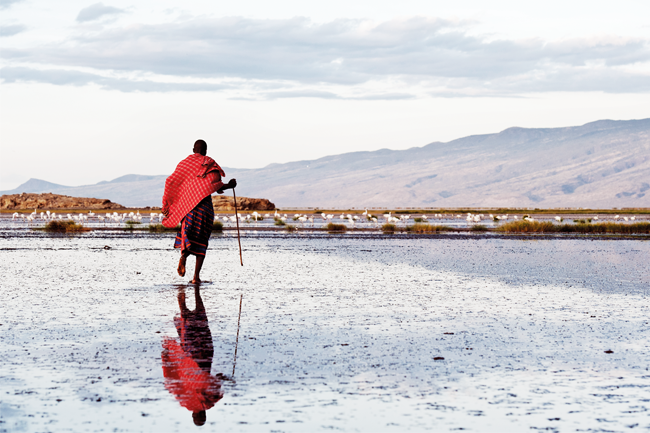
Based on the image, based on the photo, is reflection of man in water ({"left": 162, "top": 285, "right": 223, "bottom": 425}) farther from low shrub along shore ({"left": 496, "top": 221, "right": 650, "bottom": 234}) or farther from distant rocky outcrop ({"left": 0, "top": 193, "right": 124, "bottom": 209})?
distant rocky outcrop ({"left": 0, "top": 193, "right": 124, "bottom": 209})

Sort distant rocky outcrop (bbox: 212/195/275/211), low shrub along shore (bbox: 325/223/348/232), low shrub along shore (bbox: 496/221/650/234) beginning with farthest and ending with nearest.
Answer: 1. distant rocky outcrop (bbox: 212/195/275/211)
2. low shrub along shore (bbox: 325/223/348/232)
3. low shrub along shore (bbox: 496/221/650/234)

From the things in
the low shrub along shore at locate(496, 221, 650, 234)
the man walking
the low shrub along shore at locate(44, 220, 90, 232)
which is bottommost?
the low shrub along shore at locate(496, 221, 650, 234)

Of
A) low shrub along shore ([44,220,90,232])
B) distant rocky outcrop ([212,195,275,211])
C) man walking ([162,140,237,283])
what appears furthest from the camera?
distant rocky outcrop ([212,195,275,211])

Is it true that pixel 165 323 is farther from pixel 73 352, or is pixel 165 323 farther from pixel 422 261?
pixel 422 261

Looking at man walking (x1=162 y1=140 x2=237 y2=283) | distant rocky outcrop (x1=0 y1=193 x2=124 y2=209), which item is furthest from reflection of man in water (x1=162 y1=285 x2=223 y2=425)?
distant rocky outcrop (x1=0 y1=193 x2=124 y2=209)

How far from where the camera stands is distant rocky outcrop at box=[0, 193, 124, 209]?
119m

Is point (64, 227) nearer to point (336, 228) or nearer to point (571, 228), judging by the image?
point (336, 228)

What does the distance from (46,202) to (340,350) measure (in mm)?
121414

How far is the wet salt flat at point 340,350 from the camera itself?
5660 millimetres

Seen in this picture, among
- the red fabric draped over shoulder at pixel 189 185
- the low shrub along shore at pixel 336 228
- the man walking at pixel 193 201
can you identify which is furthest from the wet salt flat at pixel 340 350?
the low shrub along shore at pixel 336 228

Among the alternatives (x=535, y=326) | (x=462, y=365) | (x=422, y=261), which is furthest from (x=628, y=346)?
(x=422, y=261)

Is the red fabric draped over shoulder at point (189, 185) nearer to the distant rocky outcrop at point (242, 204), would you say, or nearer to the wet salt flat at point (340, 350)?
the wet salt flat at point (340, 350)

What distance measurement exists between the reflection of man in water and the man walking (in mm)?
3993

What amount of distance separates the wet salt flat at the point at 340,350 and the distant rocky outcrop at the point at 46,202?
353ft
